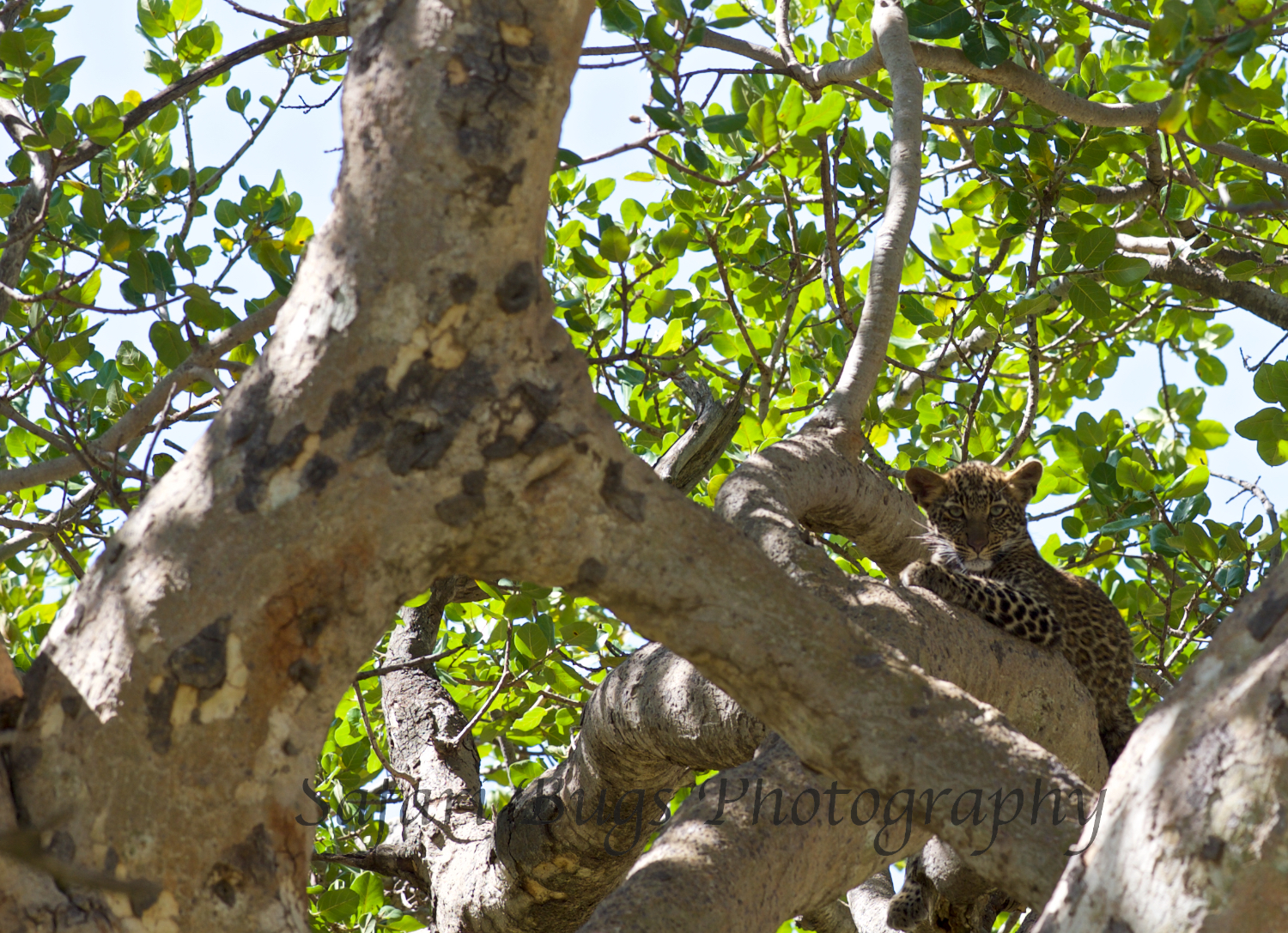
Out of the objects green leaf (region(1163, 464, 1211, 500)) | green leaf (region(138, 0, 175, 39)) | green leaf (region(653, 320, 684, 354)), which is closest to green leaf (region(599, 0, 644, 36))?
green leaf (region(653, 320, 684, 354))

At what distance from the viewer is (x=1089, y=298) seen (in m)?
4.00

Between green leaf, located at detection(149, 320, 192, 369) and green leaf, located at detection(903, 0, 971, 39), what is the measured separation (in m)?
2.73

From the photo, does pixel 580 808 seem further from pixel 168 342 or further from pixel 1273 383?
pixel 1273 383

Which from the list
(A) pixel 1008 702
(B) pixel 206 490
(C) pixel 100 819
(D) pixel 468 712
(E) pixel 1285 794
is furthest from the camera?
(D) pixel 468 712

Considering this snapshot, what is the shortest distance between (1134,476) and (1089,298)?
791mm

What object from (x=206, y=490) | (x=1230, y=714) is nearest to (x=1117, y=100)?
(x=1230, y=714)

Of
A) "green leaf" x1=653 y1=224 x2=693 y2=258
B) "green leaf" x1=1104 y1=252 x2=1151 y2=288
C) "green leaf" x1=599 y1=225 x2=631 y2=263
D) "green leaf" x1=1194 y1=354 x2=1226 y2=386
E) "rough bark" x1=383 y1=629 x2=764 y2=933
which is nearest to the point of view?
"rough bark" x1=383 y1=629 x2=764 y2=933

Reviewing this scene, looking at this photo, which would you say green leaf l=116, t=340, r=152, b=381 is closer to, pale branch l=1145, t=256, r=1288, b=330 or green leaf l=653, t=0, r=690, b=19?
green leaf l=653, t=0, r=690, b=19

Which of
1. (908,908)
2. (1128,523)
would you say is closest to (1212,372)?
(1128,523)

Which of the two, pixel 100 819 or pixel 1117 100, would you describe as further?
pixel 1117 100

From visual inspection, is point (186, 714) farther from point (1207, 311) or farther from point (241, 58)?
point (1207, 311)

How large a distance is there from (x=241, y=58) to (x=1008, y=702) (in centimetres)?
317

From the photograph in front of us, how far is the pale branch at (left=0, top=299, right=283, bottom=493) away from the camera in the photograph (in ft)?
9.84

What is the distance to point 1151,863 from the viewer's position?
142 centimetres
